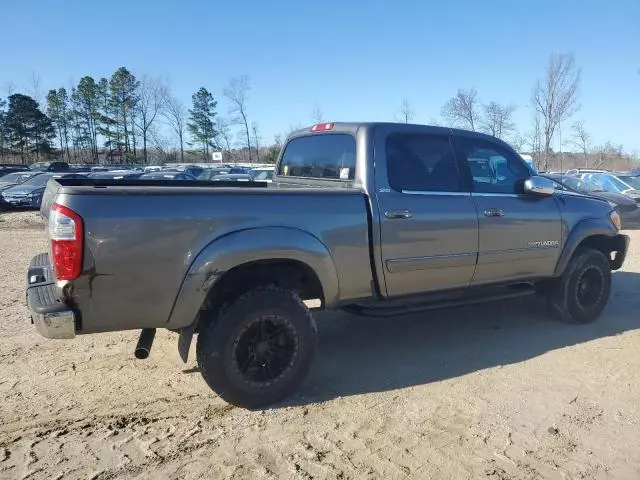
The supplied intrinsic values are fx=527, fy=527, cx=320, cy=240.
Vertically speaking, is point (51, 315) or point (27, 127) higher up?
point (27, 127)

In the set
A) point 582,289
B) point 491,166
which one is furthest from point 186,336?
point 582,289

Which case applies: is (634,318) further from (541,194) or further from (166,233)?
(166,233)

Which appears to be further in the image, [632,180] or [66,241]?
[632,180]

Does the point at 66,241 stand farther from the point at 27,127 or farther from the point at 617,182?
the point at 27,127

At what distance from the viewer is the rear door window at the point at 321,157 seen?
4.48m

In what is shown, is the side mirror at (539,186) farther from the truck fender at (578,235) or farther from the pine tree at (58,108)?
the pine tree at (58,108)

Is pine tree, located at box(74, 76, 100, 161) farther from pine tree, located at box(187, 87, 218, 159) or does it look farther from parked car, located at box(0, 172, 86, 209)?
parked car, located at box(0, 172, 86, 209)

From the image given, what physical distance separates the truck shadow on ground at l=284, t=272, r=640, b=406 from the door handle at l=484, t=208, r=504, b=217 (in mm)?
1259

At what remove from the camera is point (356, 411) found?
12.0 ft

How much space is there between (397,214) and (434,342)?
1.64m

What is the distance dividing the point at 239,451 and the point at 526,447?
174cm

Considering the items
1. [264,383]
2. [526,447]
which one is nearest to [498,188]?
[526,447]

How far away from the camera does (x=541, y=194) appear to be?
505 cm

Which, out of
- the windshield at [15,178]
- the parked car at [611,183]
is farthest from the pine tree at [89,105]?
the parked car at [611,183]
